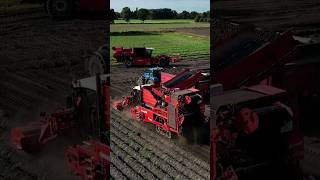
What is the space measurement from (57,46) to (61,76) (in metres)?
1.51

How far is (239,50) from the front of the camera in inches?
283

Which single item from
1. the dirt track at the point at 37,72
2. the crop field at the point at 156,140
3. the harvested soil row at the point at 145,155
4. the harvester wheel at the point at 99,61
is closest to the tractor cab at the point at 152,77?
the crop field at the point at 156,140

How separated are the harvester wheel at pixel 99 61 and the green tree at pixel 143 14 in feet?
2.12

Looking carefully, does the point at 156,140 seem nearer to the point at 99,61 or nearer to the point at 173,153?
the point at 173,153

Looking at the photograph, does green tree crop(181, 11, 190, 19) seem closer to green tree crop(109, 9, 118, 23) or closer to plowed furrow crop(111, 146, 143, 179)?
green tree crop(109, 9, 118, 23)

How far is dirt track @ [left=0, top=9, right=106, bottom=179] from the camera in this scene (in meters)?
7.86

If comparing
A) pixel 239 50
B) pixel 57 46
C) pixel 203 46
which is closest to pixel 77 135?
pixel 203 46

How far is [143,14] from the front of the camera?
227 inches

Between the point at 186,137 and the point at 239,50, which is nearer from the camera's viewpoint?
the point at 239,50

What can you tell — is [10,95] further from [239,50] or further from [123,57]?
[239,50]

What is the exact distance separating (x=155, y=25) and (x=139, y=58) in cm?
1011

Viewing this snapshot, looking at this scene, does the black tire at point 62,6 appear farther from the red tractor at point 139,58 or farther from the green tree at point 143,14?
the red tractor at point 139,58

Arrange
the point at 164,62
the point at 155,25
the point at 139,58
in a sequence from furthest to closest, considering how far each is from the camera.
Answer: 1. the point at 139,58
2. the point at 164,62
3. the point at 155,25

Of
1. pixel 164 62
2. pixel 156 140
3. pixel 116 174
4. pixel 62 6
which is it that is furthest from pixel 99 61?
pixel 164 62
